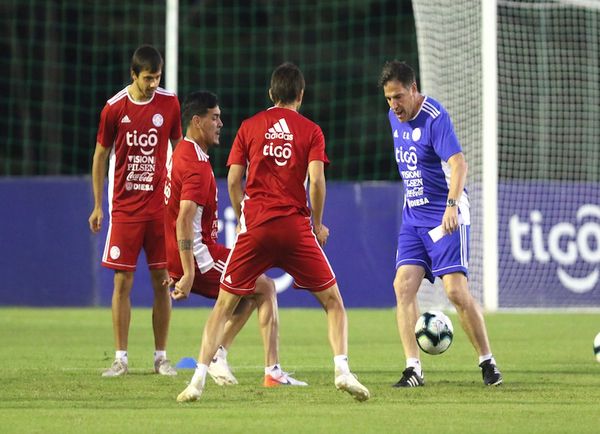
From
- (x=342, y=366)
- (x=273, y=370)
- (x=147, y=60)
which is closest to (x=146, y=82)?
(x=147, y=60)

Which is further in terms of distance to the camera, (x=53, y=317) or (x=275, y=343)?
(x=53, y=317)

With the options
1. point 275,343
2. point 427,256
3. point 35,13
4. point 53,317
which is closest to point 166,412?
point 275,343

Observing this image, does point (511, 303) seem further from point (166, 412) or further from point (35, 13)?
point (35, 13)

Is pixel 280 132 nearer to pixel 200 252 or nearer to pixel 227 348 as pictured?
pixel 200 252

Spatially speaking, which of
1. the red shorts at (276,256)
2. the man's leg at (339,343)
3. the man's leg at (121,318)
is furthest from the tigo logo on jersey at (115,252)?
the man's leg at (339,343)

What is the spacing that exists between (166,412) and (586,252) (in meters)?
12.5

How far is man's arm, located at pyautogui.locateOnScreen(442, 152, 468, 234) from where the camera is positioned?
29.6ft

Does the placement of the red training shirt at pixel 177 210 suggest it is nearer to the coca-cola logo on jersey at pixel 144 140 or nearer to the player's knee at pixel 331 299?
the coca-cola logo on jersey at pixel 144 140

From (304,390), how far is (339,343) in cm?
81

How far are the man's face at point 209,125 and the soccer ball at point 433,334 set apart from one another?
1980 mm

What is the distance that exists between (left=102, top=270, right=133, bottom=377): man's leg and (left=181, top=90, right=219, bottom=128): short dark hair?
1623 millimetres

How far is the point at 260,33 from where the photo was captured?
3144 centimetres

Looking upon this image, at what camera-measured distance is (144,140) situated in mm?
10414

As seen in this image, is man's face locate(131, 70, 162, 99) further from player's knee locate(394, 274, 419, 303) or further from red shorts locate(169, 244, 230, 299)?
player's knee locate(394, 274, 419, 303)
